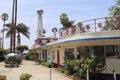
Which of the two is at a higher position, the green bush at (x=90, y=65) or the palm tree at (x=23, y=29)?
the palm tree at (x=23, y=29)

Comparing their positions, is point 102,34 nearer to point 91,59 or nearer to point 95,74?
point 91,59

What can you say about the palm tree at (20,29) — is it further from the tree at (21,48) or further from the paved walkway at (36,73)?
the paved walkway at (36,73)

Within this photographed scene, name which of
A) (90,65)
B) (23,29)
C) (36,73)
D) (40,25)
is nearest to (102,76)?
(90,65)

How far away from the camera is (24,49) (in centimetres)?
7750

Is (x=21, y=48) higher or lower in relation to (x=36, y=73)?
higher

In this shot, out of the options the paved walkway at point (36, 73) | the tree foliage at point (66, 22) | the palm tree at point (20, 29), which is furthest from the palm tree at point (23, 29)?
the paved walkway at point (36, 73)

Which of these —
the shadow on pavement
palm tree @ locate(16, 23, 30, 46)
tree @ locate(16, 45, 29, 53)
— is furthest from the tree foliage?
the shadow on pavement

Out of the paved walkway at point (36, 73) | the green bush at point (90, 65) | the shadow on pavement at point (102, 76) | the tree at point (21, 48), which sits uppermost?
the tree at point (21, 48)

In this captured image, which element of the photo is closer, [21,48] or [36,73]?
[36,73]

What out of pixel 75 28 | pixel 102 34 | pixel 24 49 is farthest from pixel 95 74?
pixel 24 49

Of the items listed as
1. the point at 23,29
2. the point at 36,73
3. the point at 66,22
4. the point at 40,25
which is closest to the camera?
the point at 36,73

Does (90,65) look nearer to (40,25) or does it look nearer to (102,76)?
(102,76)

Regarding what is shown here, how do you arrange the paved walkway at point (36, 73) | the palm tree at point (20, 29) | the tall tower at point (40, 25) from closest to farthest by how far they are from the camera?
the paved walkway at point (36, 73) < the tall tower at point (40, 25) < the palm tree at point (20, 29)

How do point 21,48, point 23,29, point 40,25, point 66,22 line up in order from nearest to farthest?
1. point 40,25
2. point 23,29
3. point 66,22
4. point 21,48
